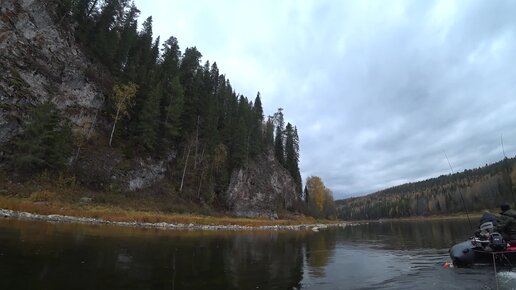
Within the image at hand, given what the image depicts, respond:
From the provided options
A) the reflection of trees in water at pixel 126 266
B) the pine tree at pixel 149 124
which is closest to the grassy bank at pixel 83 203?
the pine tree at pixel 149 124

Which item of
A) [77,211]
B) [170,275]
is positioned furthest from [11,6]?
[170,275]

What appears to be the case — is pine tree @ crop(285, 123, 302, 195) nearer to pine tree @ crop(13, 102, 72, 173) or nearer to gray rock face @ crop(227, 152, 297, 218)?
gray rock face @ crop(227, 152, 297, 218)

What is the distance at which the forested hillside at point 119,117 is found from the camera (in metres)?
42.8

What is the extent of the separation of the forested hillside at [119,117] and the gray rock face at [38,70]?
171 millimetres

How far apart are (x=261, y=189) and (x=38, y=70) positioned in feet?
182

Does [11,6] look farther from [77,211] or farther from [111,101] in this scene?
[77,211]

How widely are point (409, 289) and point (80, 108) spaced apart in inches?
2082

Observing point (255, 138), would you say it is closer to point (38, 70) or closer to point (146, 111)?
point (146, 111)

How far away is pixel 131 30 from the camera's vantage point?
72.2 m

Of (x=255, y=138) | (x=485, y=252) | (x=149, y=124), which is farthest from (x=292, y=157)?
(x=485, y=252)

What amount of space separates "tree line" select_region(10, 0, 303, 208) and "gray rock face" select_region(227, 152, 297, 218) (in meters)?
3.42

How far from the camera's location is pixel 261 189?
87938mm

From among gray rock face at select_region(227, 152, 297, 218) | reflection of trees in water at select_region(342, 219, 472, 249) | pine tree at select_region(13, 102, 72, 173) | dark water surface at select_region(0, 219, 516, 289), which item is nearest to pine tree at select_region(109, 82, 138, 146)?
pine tree at select_region(13, 102, 72, 173)

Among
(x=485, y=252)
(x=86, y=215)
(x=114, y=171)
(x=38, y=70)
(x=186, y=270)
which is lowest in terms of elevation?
(x=186, y=270)
